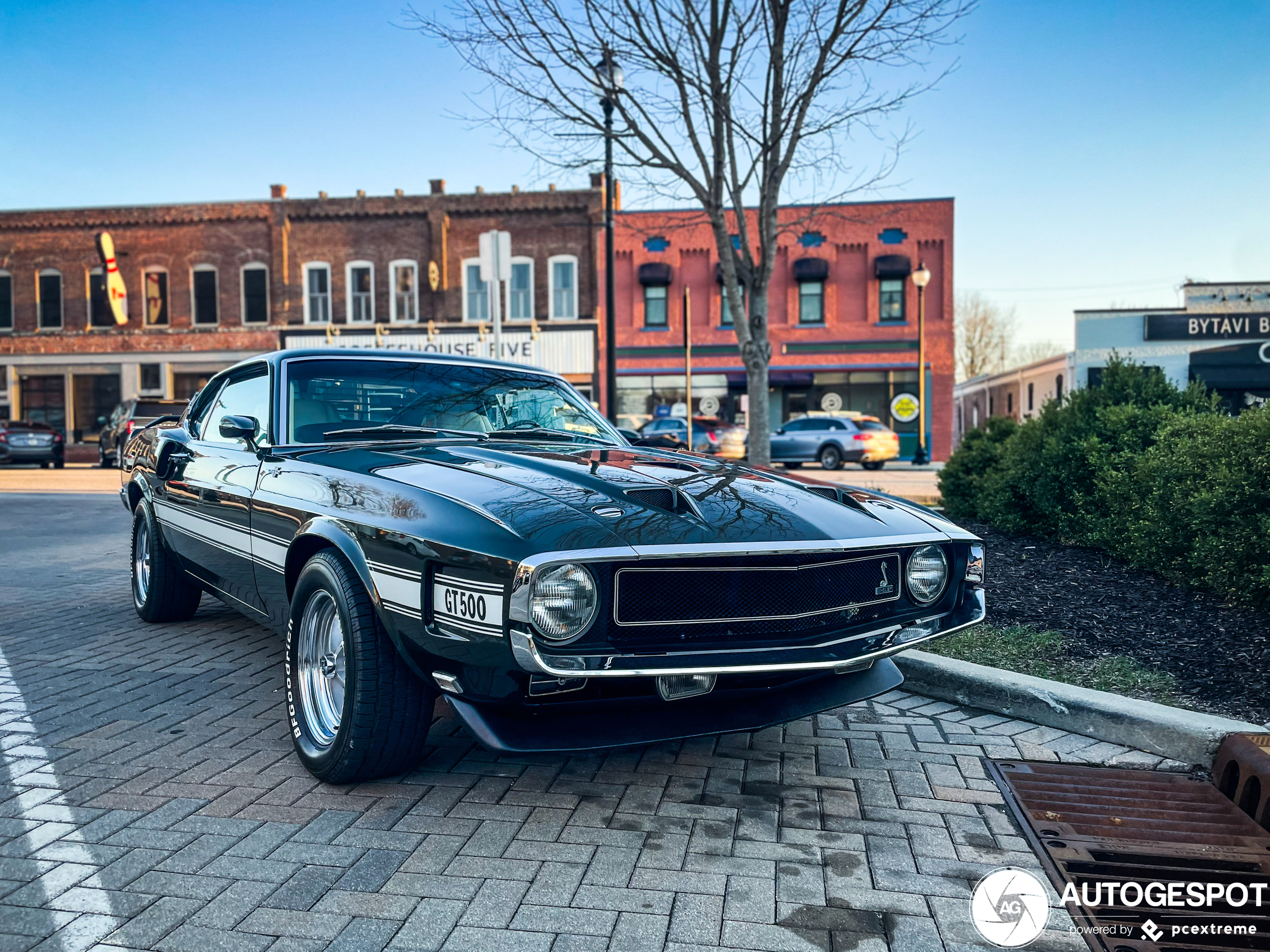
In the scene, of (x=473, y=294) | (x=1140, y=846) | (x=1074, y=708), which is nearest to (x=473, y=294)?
(x=473, y=294)

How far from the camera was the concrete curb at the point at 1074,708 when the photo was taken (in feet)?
11.3

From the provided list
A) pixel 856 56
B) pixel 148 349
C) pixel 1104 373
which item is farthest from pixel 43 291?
pixel 1104 373

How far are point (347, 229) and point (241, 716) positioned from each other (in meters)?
29.8

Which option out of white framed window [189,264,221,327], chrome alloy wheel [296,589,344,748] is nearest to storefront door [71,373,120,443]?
white framed window [189,264,221,327]

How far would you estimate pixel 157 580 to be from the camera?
5.38m

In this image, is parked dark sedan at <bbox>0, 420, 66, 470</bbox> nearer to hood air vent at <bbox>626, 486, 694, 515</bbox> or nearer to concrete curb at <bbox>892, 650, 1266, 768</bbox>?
concrete curb at <bbox>892, 650, 1266, 768</bbox>

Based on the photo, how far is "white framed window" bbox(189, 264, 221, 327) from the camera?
31703 mm

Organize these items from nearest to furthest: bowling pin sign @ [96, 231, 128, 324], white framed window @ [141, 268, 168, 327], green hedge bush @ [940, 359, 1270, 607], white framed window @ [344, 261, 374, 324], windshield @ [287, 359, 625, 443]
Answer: windshield @ [287, 359, 625, 443]
green hedge bush @ [940, 359, 1270, 607]
bowling pin sign @ [96, 231, 128, 324]
white framed window @ [344, 261, 374, 324]
white framed window @ [141, 268, 168, 327]

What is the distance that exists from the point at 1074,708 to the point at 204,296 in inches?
1306

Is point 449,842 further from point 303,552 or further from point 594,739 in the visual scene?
point 303,552

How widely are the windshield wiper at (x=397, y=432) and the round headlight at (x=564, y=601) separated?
1614 mm

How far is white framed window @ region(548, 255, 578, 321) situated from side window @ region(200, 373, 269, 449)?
2601 centimetres

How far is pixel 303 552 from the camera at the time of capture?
3484 mm

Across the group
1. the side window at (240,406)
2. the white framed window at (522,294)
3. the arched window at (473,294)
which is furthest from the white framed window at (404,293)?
the side window at (240,406)
